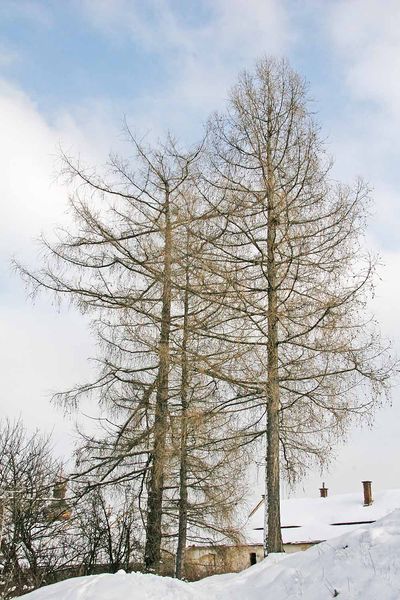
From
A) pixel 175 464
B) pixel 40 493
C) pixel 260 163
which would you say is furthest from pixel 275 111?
pixel 40 493

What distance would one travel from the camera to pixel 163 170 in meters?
16.4

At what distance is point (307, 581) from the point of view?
719 centimetres

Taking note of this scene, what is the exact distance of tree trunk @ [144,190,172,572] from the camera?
1351 centimetres

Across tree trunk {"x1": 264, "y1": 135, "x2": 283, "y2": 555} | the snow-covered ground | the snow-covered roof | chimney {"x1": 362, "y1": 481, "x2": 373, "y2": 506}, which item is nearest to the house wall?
tree trunk {"x1": 264, "y1": 135, "x2": 283, "y2": 555}

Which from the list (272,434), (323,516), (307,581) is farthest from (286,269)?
(323,516)

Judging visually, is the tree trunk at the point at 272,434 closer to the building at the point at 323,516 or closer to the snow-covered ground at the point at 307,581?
the snow-covered ground at the point at 307,581

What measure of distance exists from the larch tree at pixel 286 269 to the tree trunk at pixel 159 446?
1.89 m

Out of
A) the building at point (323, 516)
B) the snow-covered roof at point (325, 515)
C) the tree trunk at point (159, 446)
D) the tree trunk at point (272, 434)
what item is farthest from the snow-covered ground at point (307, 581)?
the snow-covered roof at point (325, 515)

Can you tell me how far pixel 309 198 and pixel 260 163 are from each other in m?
1.35

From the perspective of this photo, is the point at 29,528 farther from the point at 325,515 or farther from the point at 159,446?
the point at 325,515

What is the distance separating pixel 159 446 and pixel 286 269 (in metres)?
4.49

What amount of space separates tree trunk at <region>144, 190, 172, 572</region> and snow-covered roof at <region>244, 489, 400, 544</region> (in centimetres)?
1795

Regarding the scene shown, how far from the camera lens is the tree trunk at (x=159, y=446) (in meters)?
13.5

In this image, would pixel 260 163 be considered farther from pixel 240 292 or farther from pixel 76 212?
pixel 76 212
